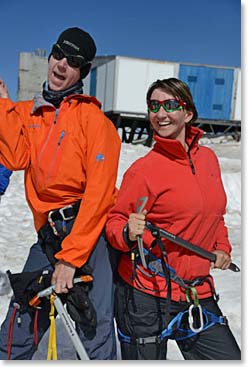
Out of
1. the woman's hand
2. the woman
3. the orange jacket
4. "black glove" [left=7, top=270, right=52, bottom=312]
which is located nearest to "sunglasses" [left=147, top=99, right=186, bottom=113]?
the woman

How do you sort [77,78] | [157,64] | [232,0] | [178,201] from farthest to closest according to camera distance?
[157,64], [232,0], [77,78], [178,201]

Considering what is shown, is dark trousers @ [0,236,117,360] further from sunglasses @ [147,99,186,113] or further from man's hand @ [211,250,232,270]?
sunglasses @ [147,99,186,113]

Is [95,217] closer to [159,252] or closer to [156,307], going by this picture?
[159,252]

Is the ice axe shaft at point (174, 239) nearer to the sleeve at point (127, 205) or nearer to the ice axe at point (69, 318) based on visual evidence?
the sleeve at point (127, 205)

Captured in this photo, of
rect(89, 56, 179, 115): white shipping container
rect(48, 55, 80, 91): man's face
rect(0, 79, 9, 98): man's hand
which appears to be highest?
rect(89, 56, 179, 115): white shipping container

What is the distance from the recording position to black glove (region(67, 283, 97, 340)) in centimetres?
191

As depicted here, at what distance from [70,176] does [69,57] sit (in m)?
0.53

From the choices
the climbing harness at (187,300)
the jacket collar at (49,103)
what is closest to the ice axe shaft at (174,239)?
the climbing harness at (187,300)

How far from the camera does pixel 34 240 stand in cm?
597

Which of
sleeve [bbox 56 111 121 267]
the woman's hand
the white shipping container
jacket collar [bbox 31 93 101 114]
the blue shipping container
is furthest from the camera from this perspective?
the blue shipping container

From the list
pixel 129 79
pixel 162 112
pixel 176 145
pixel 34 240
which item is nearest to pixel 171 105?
pixel 162 112

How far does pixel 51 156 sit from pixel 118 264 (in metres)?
0.59

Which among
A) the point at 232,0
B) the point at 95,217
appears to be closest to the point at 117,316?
the point at 95,217

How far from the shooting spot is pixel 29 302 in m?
2.03
